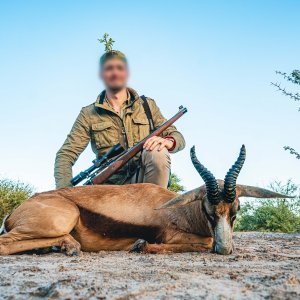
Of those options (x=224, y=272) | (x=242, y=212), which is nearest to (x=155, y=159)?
(x=224, y=272)

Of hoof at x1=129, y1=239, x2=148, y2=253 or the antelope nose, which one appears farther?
hoof at x1=129, y1=239, x2=148, y2=253

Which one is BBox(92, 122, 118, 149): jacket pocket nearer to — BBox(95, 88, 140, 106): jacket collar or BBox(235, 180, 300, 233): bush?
BBox(95, 88, 140, 106): jacket collar

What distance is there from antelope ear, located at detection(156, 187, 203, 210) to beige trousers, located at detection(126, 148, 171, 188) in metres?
1.35

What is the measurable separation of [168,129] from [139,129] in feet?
1.57

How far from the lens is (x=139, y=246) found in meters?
4.78

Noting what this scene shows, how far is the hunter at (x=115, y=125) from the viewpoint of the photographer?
23.2 ft

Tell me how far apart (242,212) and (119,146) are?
782 centimetres

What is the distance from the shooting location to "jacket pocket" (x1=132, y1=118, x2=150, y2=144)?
288 inches

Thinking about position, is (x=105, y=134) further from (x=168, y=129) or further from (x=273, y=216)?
(x=273, y=216)

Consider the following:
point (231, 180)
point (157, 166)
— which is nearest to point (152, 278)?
point (231, 180)

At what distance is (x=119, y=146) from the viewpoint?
672 centimetres

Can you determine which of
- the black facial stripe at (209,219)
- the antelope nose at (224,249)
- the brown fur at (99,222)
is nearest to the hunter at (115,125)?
the brown fur at (99,222)

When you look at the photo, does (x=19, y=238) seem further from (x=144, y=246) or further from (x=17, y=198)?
(x=17, y=198)

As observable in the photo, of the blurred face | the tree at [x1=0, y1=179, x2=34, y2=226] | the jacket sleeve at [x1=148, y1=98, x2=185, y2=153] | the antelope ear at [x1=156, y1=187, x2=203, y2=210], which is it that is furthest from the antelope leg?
the tree at [x1=0, y1=179, x2=34, y2=226]
